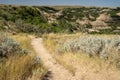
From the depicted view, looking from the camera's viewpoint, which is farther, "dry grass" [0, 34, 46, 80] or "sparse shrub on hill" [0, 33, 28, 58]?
"sparse shrub on hill" [0, 33, 28, 58]

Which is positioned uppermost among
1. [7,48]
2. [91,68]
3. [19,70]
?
[7,48]

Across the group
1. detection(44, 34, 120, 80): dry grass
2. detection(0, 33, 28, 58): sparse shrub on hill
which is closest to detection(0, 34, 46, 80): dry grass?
detection(0, 33, 28, 58): sparse shrub on hill

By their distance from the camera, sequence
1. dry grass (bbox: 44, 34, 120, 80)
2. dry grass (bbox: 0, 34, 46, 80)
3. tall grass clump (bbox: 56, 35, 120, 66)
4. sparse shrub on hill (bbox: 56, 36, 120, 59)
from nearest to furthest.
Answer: dry grass (bbox: 0, 34, 46, 80)
dry grass (bbox: 44, 34, 120, 80)
tall grass clump (bbox: 56, 35, 120, 66)
sparse shrub on hill (bbox: 56, 36, 120, 59)

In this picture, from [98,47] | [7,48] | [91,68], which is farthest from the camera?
[98,47]

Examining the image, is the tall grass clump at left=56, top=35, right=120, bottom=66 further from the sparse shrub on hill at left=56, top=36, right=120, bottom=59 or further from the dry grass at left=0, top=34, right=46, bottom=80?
the dry grass at left=0, top=34, right=46, bottom=80

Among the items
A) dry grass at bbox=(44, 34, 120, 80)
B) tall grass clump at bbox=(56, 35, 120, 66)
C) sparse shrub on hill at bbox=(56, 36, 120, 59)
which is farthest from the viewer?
sparse shrub on hill at bbox=(56, 36, 120, 59)

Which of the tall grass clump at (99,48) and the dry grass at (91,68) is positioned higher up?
the tall grass clump at (99,48)

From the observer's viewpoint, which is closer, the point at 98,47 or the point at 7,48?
the point at 7,48

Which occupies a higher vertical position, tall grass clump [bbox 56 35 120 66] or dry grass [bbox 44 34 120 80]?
tall grass clump [bbox 56 35 120 66]

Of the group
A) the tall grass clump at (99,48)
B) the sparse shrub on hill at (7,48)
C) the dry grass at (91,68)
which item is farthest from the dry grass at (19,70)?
the tall grass clump at (99,48)

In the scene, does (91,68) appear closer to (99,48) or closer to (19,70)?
(99,48)

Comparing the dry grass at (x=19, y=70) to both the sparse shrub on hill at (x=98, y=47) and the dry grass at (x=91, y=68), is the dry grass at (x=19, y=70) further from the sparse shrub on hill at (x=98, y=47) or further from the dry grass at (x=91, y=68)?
the sparse shrub on hill at (x=98, y=47)

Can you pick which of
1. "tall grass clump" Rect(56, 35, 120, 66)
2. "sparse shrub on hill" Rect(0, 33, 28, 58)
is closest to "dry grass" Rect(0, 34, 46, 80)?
"sparse shrub on hill" Rect(0, 33, 28, 58)

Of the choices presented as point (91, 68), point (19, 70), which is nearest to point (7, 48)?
point (19, 70)
